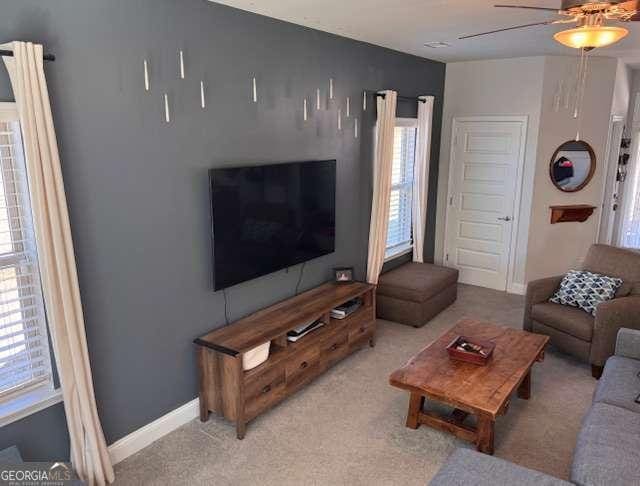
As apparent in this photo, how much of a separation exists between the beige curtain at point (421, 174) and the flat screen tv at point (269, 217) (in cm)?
158

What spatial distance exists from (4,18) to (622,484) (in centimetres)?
318

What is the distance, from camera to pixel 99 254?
2537 mm

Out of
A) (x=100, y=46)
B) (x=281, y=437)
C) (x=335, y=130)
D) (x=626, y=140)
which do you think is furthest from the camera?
(x=626, y=140)

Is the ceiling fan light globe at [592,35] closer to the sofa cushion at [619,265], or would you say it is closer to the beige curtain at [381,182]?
the beige curtain at [381,182]

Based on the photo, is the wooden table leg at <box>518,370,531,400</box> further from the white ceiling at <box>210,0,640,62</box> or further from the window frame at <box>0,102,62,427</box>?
the window frame at <box>0,102,62,427</box>

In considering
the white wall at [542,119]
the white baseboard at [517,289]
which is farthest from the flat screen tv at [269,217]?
the white baseboard at [517,289]

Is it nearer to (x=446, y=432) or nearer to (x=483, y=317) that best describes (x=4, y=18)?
(x=446, y=432)

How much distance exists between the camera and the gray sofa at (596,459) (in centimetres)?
203

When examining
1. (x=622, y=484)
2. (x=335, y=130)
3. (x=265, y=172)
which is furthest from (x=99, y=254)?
(x=622, y=484)

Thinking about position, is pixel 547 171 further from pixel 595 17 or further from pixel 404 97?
pixel 595 17

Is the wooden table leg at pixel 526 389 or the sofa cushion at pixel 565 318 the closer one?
the wooden table leg at pixel 526 389

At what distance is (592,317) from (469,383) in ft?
5.33

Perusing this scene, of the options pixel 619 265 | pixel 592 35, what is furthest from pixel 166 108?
pixel 619 265

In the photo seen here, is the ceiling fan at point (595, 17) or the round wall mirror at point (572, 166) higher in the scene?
the ceiling fan at point (595, 17)
